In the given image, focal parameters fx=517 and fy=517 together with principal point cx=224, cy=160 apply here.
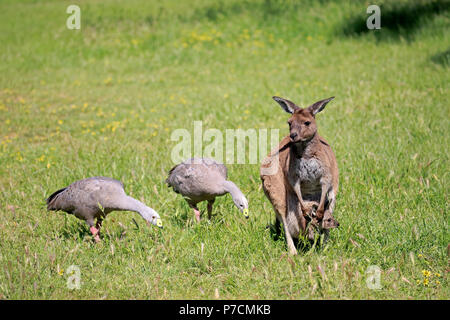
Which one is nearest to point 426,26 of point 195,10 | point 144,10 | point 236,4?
point 236,4

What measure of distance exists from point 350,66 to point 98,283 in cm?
1043

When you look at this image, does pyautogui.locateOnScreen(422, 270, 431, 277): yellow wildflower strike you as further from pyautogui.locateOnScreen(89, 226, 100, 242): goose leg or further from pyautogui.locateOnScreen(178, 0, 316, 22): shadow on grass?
pyautogui.locateOnScreen(178, 0, 316, 22): shadow on grass

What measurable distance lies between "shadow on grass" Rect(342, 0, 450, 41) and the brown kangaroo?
1142 centimetres

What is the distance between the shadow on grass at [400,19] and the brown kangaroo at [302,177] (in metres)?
11.4

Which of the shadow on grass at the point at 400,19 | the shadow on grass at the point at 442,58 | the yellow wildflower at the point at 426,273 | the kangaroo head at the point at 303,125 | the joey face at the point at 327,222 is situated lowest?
the yellow wildflower at the point at 426,273

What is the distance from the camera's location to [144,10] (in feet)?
66.2

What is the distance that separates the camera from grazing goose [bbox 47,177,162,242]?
19.0 ft

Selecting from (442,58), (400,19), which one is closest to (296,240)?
(442,58)

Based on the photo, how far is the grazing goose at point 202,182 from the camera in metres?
6.07

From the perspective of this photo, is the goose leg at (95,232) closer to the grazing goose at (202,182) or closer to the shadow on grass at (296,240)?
the grazing goose at (202,182)

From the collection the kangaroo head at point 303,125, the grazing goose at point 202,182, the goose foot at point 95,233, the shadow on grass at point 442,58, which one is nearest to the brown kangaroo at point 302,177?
the kangaroo head at point 303,125

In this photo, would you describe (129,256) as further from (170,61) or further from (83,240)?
(170,61)
